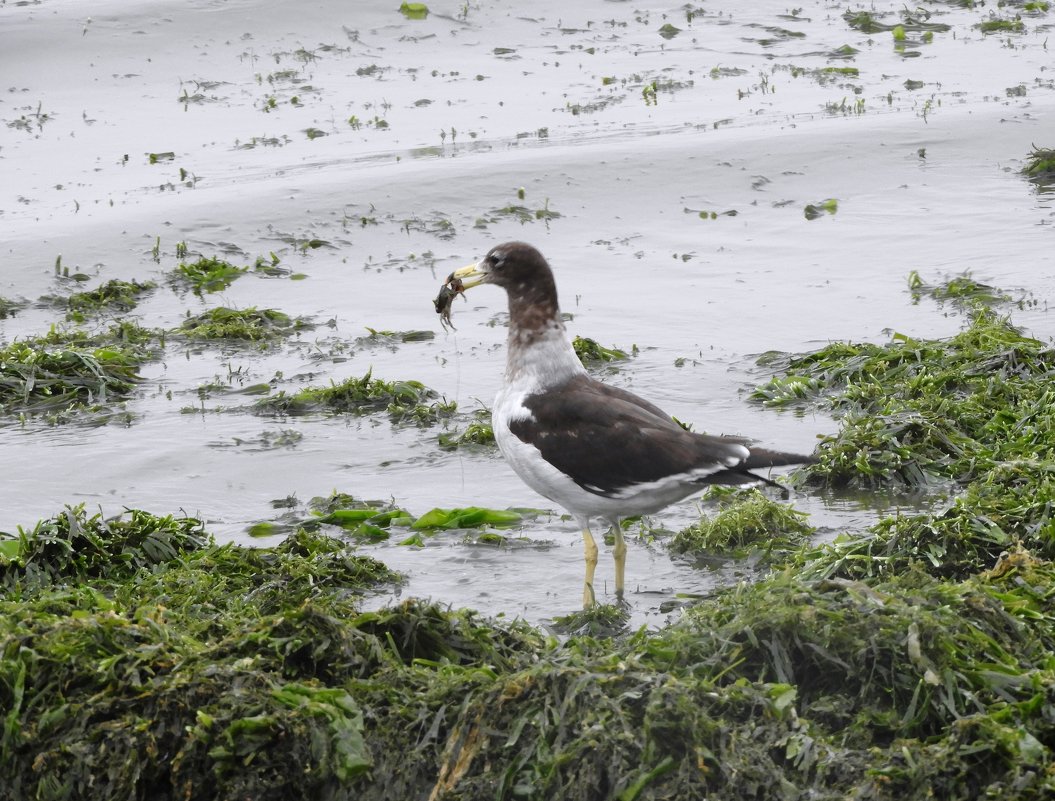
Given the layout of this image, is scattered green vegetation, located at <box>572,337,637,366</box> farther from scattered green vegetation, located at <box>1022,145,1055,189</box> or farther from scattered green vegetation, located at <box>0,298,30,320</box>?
scattered green vegetation, located at <box>1022,145,1055,189</box>

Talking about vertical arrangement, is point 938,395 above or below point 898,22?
below

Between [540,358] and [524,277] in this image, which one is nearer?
[540,358]

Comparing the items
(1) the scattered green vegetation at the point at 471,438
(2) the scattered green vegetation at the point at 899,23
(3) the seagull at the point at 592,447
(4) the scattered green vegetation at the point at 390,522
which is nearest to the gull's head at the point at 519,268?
(3) the seagull at the point at 592,447

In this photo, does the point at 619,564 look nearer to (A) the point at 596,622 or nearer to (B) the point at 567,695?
(A) the point at 596,622

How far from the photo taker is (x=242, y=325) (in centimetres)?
1098

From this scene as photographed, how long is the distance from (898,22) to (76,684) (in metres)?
18.9

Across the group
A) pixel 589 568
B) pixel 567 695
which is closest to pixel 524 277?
pixel 589 568

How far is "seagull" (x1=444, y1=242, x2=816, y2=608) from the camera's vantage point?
651 centimetres

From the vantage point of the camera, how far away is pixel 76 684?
16.0 feet

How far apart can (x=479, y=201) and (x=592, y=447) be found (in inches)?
313

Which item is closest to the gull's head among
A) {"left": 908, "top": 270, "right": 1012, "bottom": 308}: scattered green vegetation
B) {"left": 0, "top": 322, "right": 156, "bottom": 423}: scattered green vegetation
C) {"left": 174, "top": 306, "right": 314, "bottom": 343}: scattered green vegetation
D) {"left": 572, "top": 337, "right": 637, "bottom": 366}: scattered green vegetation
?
{"left": 572, "top": 337, "right": 637, "bottom": 366}: scattered green vegetation

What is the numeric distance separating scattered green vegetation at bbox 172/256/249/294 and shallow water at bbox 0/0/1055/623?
30 cm

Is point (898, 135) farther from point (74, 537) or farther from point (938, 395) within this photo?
point (74, 537)

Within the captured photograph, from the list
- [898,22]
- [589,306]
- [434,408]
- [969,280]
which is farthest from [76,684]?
[898,22]
